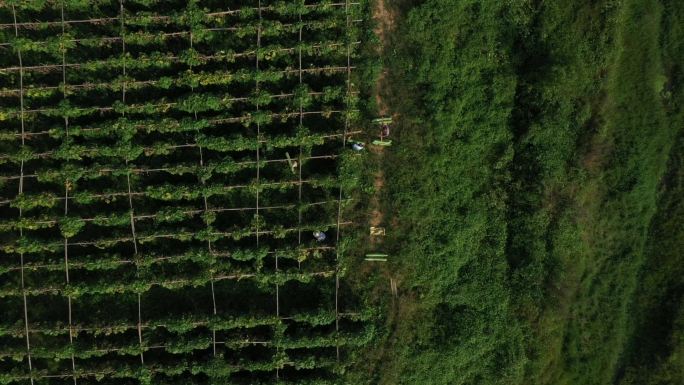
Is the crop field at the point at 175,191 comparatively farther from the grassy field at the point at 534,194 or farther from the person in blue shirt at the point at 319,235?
the grassy field at the point at 534,194

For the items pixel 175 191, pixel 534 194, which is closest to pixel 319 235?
pixel 175 191

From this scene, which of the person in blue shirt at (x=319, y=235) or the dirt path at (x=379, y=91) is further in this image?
the dirt path at (x=379, y=91)

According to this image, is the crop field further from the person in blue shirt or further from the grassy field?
the grassy field

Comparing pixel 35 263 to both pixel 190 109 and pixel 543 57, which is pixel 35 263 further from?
pixel 543 57

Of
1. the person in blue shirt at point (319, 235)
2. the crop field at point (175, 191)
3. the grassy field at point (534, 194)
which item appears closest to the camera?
the crop field at point (175, 191)

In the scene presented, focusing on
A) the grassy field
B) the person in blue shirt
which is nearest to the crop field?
the person in blue shirt

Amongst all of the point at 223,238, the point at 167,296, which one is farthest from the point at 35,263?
the point at 223,238

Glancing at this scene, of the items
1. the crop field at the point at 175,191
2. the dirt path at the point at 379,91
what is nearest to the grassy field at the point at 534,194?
the dirt path at the point at 379,91
